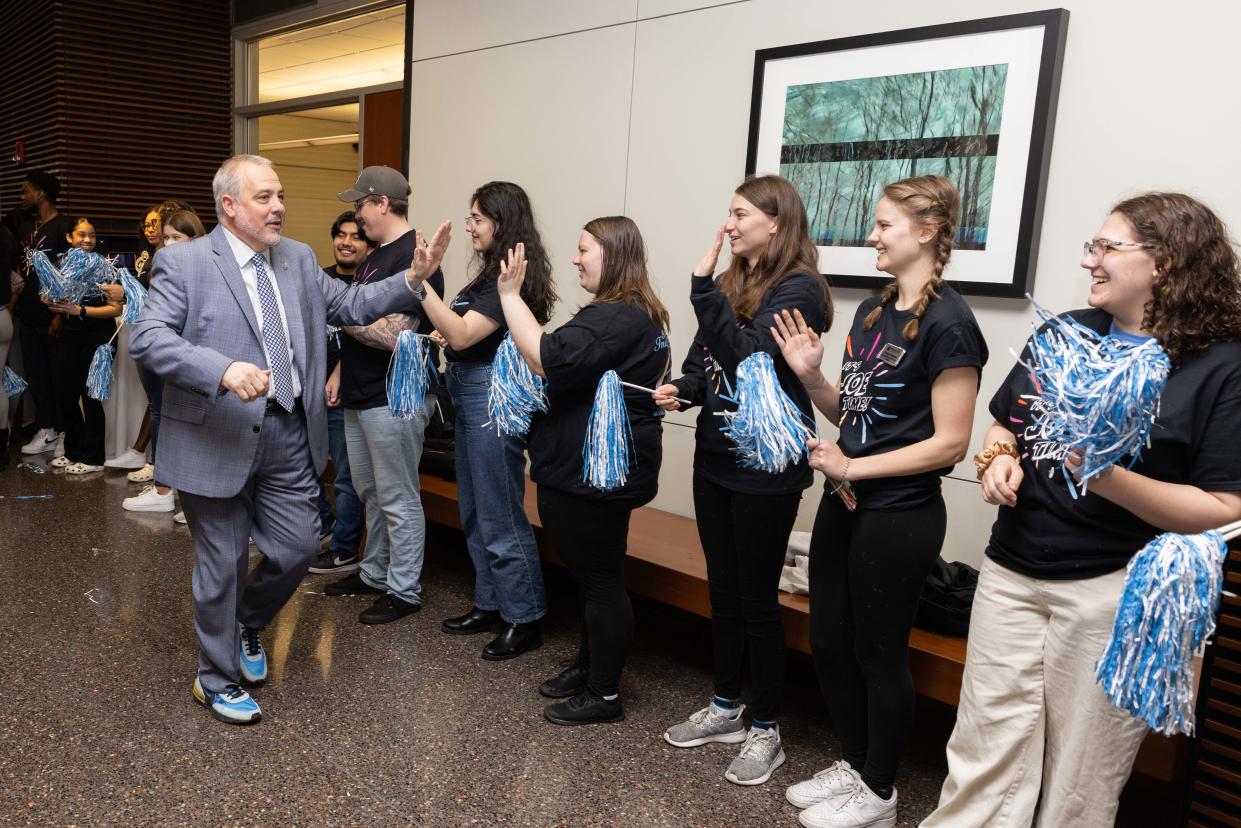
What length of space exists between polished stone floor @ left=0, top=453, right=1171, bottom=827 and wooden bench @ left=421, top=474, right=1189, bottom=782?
32 cm

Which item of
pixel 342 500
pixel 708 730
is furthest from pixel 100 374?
pixel 708 730

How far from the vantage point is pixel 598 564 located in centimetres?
273

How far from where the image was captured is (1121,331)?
1772mm

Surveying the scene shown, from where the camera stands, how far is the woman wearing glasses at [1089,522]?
1645 millimetres

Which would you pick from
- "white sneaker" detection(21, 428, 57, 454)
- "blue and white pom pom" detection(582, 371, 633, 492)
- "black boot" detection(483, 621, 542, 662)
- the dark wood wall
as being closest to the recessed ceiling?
the dark wood wall

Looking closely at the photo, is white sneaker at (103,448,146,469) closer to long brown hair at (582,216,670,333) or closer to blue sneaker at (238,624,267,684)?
blue sneaker at (238,624,267,684)

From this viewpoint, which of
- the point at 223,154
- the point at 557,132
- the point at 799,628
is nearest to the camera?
the point at 799,628

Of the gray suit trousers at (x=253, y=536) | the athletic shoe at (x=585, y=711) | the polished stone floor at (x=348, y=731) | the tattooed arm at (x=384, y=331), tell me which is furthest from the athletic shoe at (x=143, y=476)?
the athletic shoe at (x=585, y=711)

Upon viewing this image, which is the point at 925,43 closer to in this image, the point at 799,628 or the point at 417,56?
the point at 799,628

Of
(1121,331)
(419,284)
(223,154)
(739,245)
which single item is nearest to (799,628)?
(739,245)

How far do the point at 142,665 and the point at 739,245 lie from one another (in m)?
2.41

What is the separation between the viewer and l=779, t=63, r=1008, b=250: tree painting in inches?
118

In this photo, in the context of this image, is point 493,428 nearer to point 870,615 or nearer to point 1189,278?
point 870,615

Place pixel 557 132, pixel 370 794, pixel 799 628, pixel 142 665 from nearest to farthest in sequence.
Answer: pixel 370 794
pixel 799 628
pixel 142 665
pixel 557 132
